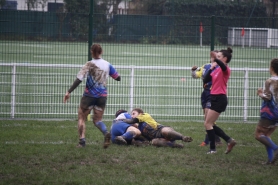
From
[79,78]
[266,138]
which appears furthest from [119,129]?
[266,138]

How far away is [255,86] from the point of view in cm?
1467

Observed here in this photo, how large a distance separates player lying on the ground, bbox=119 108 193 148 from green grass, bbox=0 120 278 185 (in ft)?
0.86

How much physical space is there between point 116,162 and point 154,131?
73.1 inches

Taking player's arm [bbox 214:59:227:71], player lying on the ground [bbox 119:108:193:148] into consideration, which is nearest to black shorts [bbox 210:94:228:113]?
player's arm [bbox 214:59:227:71]

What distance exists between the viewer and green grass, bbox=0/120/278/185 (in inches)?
A: 297

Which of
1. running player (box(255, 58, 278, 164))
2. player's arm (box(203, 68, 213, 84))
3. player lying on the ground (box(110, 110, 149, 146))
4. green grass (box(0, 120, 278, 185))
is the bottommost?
green grass (box(0, 120, 278, 185))

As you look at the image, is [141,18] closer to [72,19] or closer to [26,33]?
[72,19]

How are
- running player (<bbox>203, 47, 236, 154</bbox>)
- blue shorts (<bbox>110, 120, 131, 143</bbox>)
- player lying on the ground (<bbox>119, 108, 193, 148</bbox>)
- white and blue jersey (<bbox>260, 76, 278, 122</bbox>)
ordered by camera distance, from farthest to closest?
blue shorts (<bbox>110, 120, 131, 143</bbox>) < player lying on the ground (<bbox>119, 108, 193, 148</bbox>) < running player (<bbox>203, 47, 236, 154</bbox>) < white and blue jersey (<bbox>260, 76, 278, 122</bbox>)

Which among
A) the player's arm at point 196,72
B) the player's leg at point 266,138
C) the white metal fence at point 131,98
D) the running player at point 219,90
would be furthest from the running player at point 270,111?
the white metal fence at point 131,98

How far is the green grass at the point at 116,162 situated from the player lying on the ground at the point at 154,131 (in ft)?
0.86

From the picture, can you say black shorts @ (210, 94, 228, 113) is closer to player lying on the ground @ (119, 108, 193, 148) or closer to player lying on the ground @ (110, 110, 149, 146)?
player lying on the ground @ (119, 108, 193, 148)

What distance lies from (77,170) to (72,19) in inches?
252

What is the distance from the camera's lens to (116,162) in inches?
340

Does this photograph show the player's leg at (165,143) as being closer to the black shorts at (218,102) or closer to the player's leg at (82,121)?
the black shorts at (218,102)
